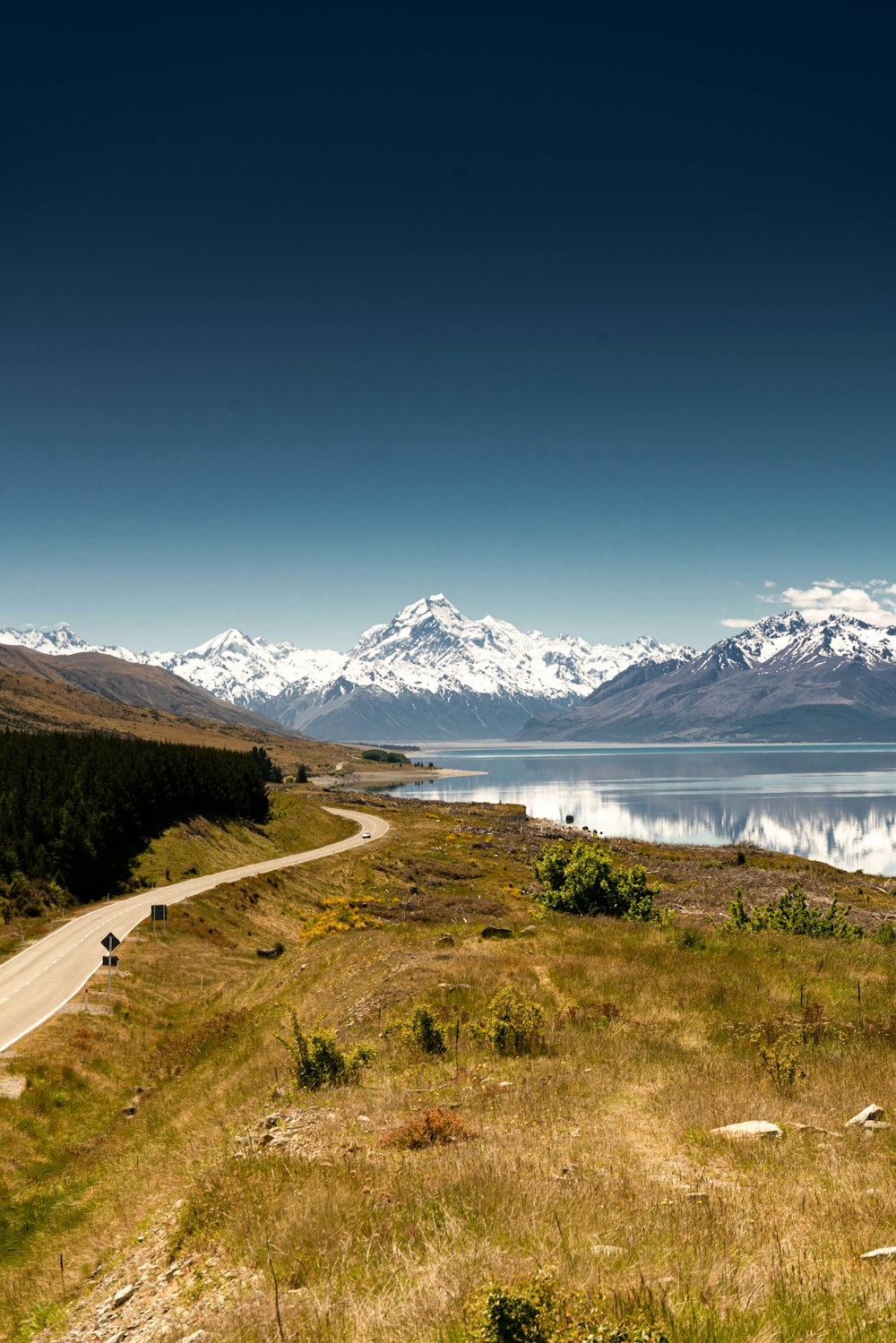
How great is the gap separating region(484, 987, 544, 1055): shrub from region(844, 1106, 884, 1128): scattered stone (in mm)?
7672

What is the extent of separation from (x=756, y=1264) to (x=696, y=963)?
1827 centimetres

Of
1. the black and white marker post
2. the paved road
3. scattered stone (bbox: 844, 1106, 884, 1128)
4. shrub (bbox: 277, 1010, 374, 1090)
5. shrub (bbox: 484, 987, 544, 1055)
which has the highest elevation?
scattered stone (bbox: 844, 1106, 884, 1128)

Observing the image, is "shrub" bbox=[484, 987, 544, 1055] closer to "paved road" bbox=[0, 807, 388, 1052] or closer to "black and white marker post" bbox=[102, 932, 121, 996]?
"paved road" bbox=[0, 807, 388, 1052]

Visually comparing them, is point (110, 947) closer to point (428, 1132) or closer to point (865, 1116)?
point (428, 1132)

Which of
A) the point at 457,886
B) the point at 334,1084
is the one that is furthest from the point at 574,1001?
the point at 457,886

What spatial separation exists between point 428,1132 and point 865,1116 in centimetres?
749

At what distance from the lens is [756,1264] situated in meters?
7.67

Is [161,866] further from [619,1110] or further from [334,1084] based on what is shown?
[619,1110]

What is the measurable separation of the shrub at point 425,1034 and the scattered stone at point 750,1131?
29.3 feet

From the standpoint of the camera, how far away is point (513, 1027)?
19.3m

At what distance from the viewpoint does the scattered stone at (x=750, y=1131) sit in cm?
1199

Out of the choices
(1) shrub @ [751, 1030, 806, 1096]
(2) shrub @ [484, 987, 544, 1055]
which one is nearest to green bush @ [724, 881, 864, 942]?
(2) shrub @ [484, 987, 544, 1055]

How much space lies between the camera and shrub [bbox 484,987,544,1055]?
18.9m

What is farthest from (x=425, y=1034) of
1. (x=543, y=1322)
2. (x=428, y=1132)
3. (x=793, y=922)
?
(x=793, y=922)
